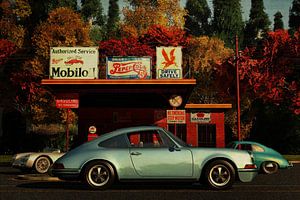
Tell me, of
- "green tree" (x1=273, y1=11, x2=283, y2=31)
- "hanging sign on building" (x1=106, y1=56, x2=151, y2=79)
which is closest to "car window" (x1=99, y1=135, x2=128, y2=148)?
"hanging sign on building" (x1=106, y1=56, x2=151, y2=79)

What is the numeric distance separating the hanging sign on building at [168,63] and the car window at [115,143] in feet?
44.1

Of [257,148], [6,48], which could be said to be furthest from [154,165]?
[6,48]

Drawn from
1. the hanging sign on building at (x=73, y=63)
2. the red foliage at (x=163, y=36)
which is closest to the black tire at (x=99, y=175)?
the hanging sign on building at (x=73, y=63)

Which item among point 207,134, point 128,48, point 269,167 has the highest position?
point 128,48

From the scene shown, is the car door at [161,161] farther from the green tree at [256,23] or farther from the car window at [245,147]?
the green tree at [256,23]

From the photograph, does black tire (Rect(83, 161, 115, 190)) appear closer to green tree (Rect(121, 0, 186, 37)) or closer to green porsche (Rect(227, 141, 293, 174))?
green porsche (Rect(227, 141, 293, 174))

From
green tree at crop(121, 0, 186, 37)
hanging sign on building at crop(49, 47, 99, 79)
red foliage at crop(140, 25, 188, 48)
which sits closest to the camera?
hanging sign on building at crop(49, 47, 99, 79)

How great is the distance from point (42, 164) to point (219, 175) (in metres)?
9.07

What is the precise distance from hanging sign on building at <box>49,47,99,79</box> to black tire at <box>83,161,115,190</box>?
13587 millimetres

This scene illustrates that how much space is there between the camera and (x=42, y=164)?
57.6ft

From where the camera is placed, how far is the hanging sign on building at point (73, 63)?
23719 mm

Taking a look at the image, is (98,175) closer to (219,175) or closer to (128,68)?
(219,175)

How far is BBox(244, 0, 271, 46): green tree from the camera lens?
254 feet

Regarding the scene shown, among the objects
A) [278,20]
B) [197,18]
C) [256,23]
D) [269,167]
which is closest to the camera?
[269,167]
